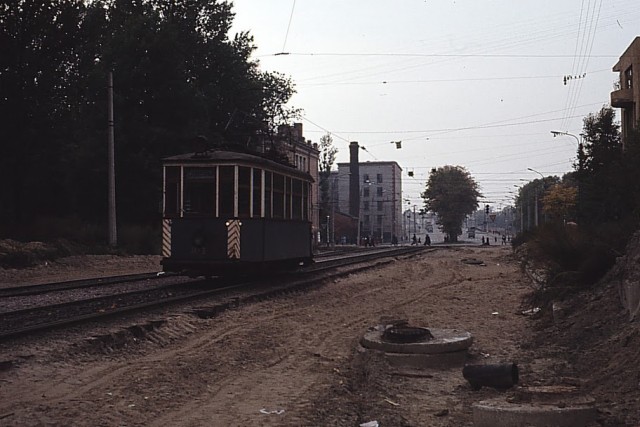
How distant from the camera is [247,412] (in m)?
6.35

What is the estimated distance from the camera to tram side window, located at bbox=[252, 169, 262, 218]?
16.9m

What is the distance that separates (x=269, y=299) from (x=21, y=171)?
18.6m

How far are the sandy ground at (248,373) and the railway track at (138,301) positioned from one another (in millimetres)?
407

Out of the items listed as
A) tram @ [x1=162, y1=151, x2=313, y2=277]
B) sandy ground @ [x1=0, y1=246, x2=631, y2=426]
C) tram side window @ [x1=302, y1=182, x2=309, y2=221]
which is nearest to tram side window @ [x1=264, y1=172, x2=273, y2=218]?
tram @ [x1=162, y1=151, x2=313, y2=277]

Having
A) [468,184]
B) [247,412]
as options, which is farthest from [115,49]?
[468,184]

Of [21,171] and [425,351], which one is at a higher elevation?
[21,171]

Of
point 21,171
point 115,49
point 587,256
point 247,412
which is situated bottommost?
point 247,412

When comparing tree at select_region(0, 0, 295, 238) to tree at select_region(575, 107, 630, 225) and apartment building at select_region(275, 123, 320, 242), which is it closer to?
tree at select_region(575, 107, 630, 225)

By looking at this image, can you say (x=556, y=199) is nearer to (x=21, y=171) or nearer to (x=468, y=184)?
(x=21, y=171)

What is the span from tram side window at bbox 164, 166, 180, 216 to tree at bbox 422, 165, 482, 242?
89.7m

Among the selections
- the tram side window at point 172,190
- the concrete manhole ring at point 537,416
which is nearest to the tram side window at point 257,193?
the tram side window at point 172,190

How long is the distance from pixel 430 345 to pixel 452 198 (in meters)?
96.9

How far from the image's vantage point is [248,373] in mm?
8148

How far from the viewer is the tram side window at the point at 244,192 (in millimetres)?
16625
